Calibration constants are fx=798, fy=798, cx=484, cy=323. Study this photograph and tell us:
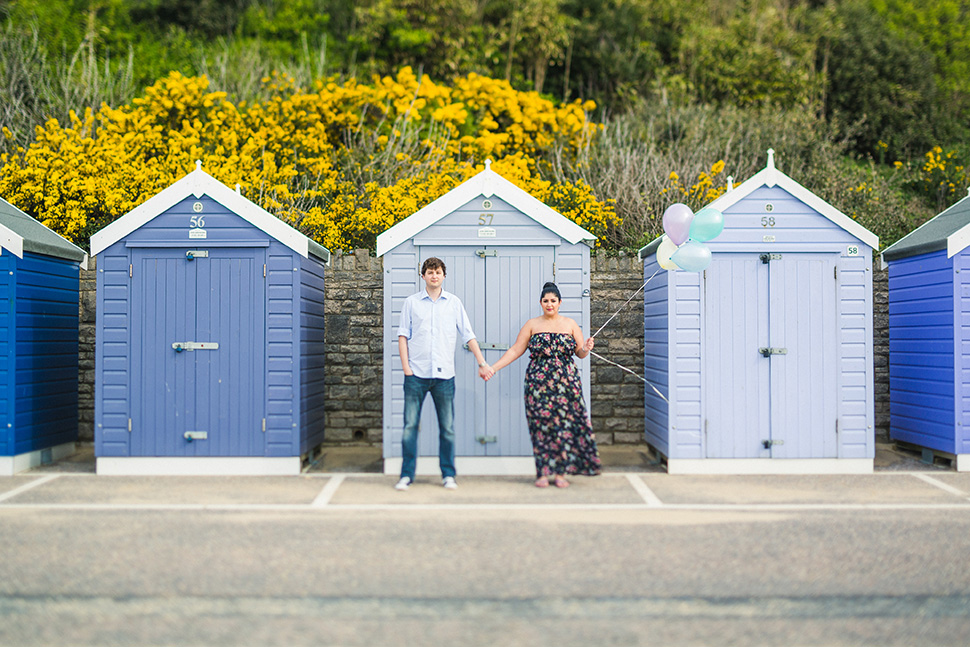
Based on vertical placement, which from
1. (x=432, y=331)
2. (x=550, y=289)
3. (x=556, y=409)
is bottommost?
(x=556, y=409)

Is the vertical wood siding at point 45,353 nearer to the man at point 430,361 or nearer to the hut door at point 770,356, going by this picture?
the man at point 430,361

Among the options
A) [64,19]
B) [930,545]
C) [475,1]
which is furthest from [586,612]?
[64,19]

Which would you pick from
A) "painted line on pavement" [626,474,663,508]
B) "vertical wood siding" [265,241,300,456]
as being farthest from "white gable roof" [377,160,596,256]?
"painted line on pavement" [626,474,663,508]

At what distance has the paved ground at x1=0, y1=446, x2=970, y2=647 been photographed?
334 cm

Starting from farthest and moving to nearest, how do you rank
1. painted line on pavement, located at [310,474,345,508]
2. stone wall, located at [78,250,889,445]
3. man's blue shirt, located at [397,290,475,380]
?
stone wall, located at [78,250,889,445] → man's blue shirt, located at [397,290,475,380] → painted line on pavement, located at [310,474,345,508]

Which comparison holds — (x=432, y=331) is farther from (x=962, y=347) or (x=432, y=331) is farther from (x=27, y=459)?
(x=962, y=347)

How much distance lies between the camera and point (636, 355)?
8500 millimetres

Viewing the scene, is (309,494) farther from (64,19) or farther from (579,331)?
(64,19)

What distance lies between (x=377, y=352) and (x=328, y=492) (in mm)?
2556

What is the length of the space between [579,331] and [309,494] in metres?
2.45

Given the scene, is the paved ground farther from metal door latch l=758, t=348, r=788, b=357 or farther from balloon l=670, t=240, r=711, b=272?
balloon l=670, t=240, r=711, b=272

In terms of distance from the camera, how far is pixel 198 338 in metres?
6.85

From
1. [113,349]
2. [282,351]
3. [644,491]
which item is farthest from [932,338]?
[113,349]

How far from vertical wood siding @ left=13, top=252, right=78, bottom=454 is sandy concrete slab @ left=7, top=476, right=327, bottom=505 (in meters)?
0.87
